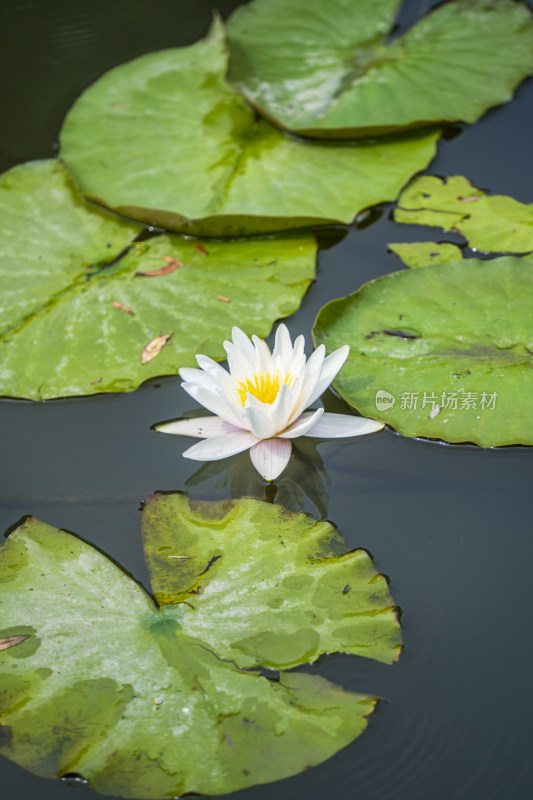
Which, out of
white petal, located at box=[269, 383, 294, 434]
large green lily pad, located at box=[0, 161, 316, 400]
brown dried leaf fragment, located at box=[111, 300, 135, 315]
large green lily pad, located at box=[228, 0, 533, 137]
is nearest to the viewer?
white petal, located at box=[269, 383, 294, 434]

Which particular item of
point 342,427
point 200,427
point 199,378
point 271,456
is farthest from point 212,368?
point 342,427

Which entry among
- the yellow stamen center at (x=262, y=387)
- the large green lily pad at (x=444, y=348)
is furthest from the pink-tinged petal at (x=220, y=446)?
the large green lily pad at (x=444, y=348)

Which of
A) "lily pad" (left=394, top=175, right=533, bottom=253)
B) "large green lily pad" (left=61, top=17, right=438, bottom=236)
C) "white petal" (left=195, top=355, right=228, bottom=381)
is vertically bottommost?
"white petal" (left=195, top=355, right=228, bottom=381)

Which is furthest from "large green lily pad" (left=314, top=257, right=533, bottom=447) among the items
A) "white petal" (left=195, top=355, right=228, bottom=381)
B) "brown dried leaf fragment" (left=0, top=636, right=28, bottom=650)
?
"brown dried leaf fragment" (left=0, top=636, right=28, bottom=650)

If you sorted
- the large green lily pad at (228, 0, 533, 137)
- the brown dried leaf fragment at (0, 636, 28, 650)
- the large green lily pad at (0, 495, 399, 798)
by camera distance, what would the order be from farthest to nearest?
the large green lily pad at (228, 0, 533, 137), the brown dried leaf fragment at (0, 636, 28, 650), the large green lily pad at (0, 495, 399, 798)

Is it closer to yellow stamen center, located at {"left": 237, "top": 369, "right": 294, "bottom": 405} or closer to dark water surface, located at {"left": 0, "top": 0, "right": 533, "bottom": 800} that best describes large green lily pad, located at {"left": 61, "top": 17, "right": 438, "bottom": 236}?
dark water surface, located at {"left": 0, "top": 0, "right": 533, "bottom": 800}

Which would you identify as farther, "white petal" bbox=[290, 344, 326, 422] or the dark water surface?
"white petal" bbox=[290, 344, 326, 422]

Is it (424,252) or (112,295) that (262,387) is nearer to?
(112,295)

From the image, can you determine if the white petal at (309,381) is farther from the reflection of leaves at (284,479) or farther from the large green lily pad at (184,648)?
the large green lily pad at (184,648)

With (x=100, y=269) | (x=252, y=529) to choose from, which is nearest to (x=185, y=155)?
(x=100, y=269)
